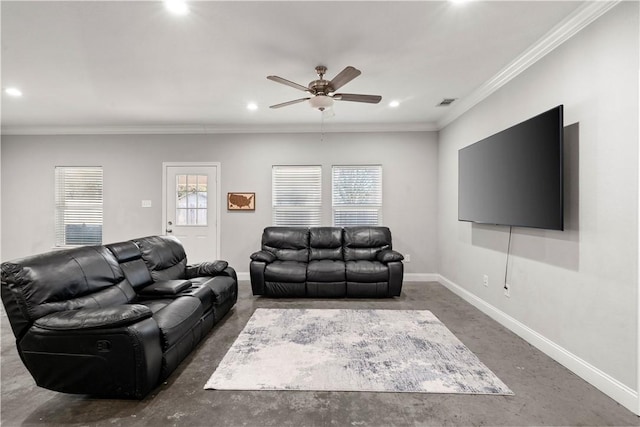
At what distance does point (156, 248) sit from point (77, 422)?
1.84 meters

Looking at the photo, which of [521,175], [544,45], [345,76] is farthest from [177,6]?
[521,175]

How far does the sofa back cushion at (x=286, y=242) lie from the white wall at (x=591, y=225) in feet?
9.59

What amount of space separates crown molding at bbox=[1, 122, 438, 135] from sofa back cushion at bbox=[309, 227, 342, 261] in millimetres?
1845

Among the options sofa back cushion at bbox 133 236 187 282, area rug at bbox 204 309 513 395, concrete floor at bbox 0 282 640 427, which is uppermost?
sofa back cushion at bbox 133 236 187 282

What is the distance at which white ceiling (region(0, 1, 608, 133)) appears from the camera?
2.24 meters

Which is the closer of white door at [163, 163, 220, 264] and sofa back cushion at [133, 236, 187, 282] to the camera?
sofa back cushion at [133, 236, 187, 282]

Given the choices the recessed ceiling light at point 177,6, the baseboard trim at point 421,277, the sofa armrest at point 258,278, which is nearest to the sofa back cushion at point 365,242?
the baseboard trim at point 421,277

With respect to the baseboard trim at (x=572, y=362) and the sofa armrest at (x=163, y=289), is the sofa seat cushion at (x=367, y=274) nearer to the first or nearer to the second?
the baseboard trim at (x=572, y=362)

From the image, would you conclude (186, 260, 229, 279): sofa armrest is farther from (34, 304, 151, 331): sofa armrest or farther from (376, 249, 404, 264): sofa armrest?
(376, 249, 404, 264): sofa armrest

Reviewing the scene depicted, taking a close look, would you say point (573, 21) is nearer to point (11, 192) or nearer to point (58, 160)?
point (58, 160)

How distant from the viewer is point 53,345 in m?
1.86

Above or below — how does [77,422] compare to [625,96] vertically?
below

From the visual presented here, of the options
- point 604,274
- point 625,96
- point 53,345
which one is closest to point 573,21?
point 625,96

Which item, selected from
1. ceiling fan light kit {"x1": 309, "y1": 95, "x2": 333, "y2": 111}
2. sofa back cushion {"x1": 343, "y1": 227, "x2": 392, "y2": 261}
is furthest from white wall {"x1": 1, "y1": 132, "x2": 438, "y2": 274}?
ceiling fan light kit {"x1": 309, "y1": 95, "x2": 333, "y2": 111}
